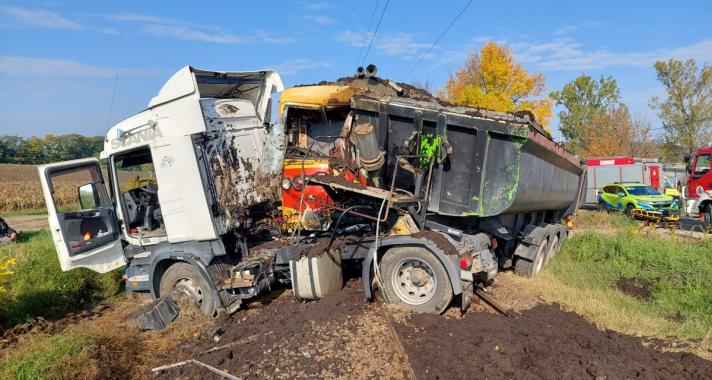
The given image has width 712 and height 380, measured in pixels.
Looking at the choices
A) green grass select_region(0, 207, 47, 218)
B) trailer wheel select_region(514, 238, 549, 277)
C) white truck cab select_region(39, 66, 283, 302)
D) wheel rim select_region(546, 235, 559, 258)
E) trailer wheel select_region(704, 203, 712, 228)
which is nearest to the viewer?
white truck cab select_region(39, 66, 283, 302)

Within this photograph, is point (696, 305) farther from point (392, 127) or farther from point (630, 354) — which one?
point (392, 127)

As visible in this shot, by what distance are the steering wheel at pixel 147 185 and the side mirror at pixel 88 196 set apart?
618mm

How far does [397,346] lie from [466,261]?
4.58 ft

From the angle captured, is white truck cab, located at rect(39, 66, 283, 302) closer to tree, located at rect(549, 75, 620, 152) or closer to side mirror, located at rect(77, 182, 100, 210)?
side mirror, located at rect(77, 182, 100, 210)

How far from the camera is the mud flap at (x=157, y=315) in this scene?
6.10 meters

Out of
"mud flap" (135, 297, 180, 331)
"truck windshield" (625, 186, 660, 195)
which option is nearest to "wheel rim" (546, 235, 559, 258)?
"mud flap" (135, 297, 180, 331)

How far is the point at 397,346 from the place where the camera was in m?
4.61

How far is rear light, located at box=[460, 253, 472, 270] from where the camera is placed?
5.40 m

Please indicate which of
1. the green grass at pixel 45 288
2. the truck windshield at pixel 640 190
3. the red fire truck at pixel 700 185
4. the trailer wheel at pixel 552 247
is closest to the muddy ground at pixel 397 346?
the green grass at pixel 45 288

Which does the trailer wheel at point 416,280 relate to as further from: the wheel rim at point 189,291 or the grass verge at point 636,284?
the wheel rim at point 189,291

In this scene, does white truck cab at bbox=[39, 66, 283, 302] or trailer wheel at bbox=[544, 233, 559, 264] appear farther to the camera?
trailer wheel at bbox=[544, 233, 559, 264]

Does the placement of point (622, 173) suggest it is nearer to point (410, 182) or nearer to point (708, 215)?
point (708, 215)

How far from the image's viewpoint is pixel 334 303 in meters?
5.96

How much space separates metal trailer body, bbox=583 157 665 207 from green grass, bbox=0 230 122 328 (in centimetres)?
2534
